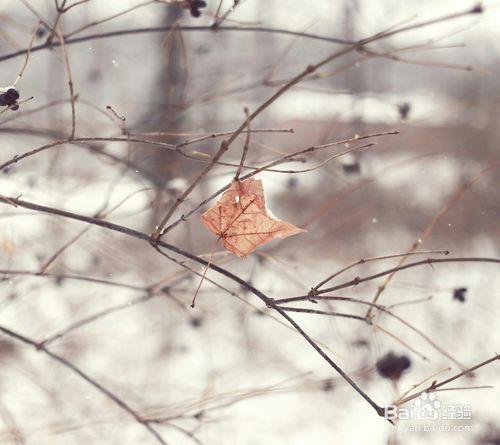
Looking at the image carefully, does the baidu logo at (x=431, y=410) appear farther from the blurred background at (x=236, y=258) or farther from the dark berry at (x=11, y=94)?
the dark berry at (x=11, y=94)

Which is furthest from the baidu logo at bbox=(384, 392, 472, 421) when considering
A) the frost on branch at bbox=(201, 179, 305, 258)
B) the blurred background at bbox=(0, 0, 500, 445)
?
the frost on branch at bbox=(201, 179, 305, 258)

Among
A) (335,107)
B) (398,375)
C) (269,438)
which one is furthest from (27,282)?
(335,107)

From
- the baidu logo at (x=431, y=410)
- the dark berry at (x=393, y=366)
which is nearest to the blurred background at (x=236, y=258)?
the baidu logo at (x=431, y=410)

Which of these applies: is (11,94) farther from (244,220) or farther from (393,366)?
(393,366)

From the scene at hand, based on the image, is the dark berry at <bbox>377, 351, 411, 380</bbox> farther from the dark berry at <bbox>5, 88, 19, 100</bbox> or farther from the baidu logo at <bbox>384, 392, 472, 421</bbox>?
the dark berry at <bbox>5, 88, 19, 100</bbox>

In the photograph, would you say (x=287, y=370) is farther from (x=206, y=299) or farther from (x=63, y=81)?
(x=63, y=81)

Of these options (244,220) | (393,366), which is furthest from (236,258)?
(244,220)
